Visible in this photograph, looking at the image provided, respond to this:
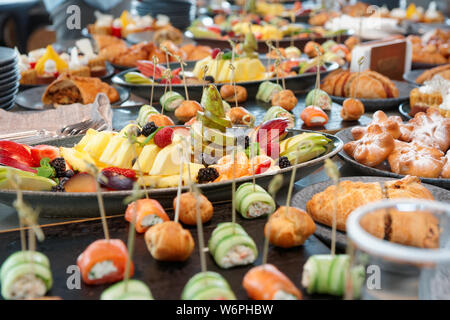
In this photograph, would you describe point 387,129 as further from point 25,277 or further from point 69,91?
point 69,91

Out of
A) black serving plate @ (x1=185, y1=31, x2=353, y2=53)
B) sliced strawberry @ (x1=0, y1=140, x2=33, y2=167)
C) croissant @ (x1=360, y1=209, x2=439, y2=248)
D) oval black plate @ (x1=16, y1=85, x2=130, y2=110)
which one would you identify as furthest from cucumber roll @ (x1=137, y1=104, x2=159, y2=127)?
black serving plate @ (x1=185, y1=31, x2=353, y2=53)

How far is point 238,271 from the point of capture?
1.29m

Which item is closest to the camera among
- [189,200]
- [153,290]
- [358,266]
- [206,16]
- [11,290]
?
[358,266]

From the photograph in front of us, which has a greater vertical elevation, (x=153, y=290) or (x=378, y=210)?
(x=378, y=210)

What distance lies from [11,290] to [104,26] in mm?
4702

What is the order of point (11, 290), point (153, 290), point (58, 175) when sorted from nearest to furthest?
point (11, 290) < point (153, 290) < point (58, 175)

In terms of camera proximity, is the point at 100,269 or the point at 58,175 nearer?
the point at 100,269

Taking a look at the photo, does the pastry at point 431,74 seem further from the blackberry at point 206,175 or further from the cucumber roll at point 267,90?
the blackberry at point 206,175

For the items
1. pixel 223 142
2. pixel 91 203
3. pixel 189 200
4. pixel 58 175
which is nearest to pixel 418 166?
pixel 223 142

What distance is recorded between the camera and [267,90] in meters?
3.03

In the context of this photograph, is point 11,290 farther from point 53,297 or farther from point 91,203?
point 91,203

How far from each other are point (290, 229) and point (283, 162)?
0.47 m

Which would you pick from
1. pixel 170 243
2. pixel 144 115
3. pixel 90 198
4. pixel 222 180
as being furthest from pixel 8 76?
pixel 170 243

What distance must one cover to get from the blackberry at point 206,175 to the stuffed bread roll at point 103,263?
511 mm
